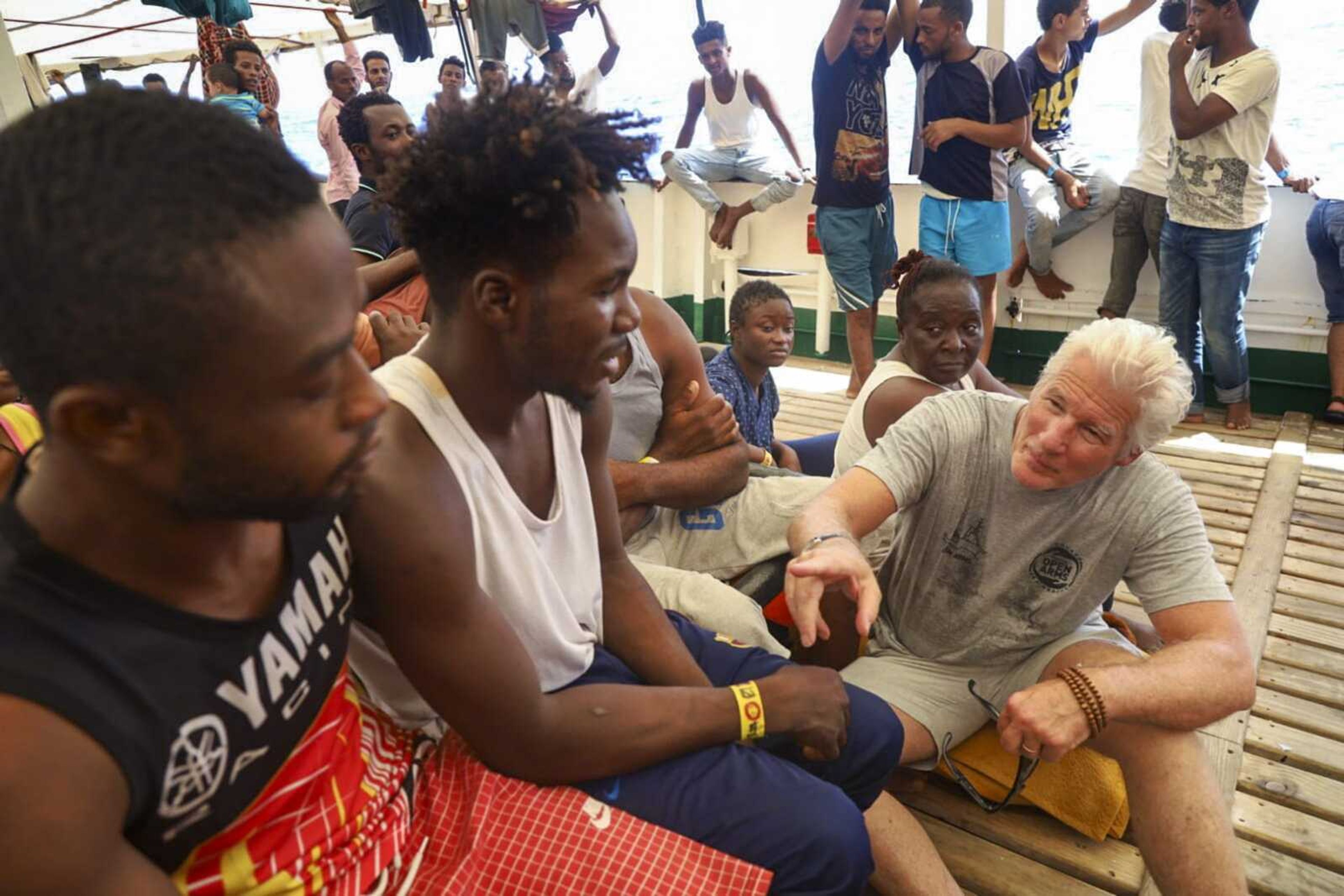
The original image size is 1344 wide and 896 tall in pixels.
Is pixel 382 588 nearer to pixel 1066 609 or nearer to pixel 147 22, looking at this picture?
pixel 1066 609

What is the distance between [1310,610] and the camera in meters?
2.52

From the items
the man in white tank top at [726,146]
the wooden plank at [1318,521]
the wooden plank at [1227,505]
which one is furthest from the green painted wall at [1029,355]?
the wooden plank at [1318,521]

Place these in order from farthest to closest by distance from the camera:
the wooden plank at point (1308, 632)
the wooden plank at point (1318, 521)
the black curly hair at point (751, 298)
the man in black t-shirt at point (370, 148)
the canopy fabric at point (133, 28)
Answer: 1. the canopy fabric at point (133, 28)
2. the wooden plank at point (1318, 521)
3. the black curly hair at point (751, 298)
4. the man in black t-shirt at point (370, 148)
5. the wooden plank at point (1308, 632)

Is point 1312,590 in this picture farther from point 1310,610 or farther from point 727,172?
point 727,172

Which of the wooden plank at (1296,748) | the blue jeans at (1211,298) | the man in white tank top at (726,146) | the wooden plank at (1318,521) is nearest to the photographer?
the wooden plank at (1296,748)

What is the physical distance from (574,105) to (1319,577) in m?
2.82

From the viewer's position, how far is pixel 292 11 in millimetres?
7102

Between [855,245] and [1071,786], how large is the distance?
314 centimetres

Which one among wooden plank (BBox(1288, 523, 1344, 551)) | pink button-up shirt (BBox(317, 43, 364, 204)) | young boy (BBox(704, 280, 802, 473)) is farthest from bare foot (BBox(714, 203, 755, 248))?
wooden plank (BBox(1288, 523, 1344, 551))

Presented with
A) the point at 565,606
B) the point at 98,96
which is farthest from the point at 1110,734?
the point at 98,96

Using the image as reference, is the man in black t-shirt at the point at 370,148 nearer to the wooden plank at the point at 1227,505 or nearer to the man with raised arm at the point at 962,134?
the man with raised arm at the point at 962,134

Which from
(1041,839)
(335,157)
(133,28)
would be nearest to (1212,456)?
(1041,839)

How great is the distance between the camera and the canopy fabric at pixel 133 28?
646 centimetres

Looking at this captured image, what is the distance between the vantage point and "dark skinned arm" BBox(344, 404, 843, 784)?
37.2 inches
